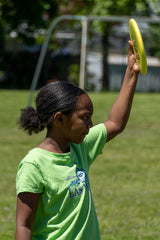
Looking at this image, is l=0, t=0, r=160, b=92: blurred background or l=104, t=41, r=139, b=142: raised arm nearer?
l=104, t=41, r=139, b=142: raised arm

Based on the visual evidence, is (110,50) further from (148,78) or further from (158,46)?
(158,46)

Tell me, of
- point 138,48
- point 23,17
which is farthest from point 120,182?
point 23,17

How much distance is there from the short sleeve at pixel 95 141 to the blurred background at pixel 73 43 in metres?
24.6

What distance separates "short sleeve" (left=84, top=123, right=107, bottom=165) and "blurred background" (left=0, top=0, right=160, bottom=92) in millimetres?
24627

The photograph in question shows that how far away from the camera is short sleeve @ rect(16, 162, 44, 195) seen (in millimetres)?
2236

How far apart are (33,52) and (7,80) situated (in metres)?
2.53

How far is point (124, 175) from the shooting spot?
7379 millimetres

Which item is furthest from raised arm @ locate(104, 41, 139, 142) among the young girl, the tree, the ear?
the tree

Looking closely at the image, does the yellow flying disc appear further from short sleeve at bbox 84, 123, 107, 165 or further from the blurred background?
the blurred background

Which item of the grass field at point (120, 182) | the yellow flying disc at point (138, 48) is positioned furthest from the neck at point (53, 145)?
the grass field at point (120, 182)

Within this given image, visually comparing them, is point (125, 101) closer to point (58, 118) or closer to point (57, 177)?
point (58, 118)

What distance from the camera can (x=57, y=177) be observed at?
2.36 metres

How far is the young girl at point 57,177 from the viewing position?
Answer: 7.42ft

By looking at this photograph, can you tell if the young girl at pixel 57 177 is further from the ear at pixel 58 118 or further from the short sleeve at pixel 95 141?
the short sleeve at pixel 95 141
